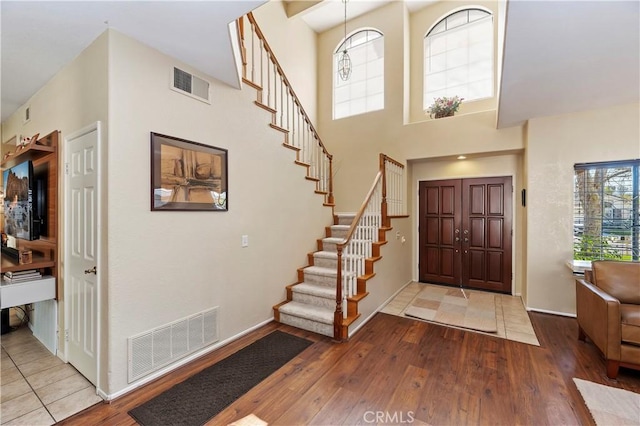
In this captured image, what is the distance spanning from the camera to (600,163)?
3.55 m

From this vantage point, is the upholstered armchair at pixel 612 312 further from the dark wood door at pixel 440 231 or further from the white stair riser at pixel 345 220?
the white stair riser at pixel 345 220

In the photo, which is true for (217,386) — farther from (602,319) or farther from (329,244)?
(602,319)

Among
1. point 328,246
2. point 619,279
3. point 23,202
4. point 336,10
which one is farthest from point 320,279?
point 336,10

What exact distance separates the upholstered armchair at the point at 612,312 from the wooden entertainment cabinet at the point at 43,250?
5.13m

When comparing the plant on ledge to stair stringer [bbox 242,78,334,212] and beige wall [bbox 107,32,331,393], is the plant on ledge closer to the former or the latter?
stair stringer [bbox 242,78,334,212]

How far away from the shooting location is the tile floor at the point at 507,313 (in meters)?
3.18

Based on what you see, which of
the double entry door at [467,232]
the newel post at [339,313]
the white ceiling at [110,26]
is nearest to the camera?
the white ceiling at [110,26]

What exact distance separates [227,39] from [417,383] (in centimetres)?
333

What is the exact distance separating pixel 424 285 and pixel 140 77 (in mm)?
5316

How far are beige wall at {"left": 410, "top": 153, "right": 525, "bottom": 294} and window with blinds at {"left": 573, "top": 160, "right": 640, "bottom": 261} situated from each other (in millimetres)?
873

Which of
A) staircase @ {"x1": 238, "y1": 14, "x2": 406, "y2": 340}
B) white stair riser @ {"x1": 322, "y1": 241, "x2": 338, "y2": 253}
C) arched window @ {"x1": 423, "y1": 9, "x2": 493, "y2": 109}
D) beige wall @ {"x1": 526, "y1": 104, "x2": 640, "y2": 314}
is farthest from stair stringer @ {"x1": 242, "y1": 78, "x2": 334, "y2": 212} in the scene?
beige wall @ {"x1": 526, "y1": 104, "x2": 640, "y2": 314}

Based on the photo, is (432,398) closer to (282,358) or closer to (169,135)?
(282,358)

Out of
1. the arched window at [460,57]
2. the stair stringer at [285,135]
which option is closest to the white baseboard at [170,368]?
the stair stringer at [285,135]

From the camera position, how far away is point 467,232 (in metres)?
5.12
